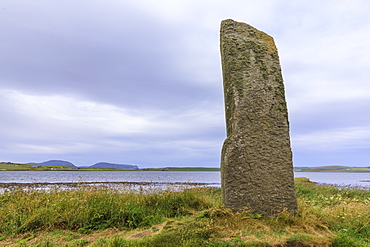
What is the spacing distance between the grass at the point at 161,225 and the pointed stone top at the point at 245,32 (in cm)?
406

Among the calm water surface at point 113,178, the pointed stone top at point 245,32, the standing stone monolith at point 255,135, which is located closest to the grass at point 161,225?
the standing stone monolith at point 255,135

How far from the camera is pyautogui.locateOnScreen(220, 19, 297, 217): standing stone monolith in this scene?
A: 5629 mm

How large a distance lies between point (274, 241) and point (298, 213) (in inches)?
79.3

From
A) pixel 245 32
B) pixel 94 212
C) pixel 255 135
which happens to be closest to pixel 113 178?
pixel 94 212

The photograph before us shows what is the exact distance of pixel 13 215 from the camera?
5.80 m

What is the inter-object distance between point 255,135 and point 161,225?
2704 mm

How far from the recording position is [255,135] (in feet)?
18.9

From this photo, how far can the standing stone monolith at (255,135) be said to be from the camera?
563 centimetres

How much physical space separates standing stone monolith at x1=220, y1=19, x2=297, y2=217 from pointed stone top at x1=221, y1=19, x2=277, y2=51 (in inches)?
6.3

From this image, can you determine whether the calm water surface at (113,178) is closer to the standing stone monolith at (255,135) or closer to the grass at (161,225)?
the grass at (161,225)

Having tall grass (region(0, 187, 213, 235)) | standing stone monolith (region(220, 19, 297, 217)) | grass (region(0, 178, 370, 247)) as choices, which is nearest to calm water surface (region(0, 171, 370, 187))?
tall grass (region(0, 187, 213, 235))

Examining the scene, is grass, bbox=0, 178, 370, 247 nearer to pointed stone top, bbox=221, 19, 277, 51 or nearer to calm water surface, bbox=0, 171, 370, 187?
pointed stone top, bbox=221, 19, 277, 51

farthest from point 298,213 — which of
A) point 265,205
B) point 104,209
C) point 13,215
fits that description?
point 13,215

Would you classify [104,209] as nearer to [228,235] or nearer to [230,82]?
[228,235]
